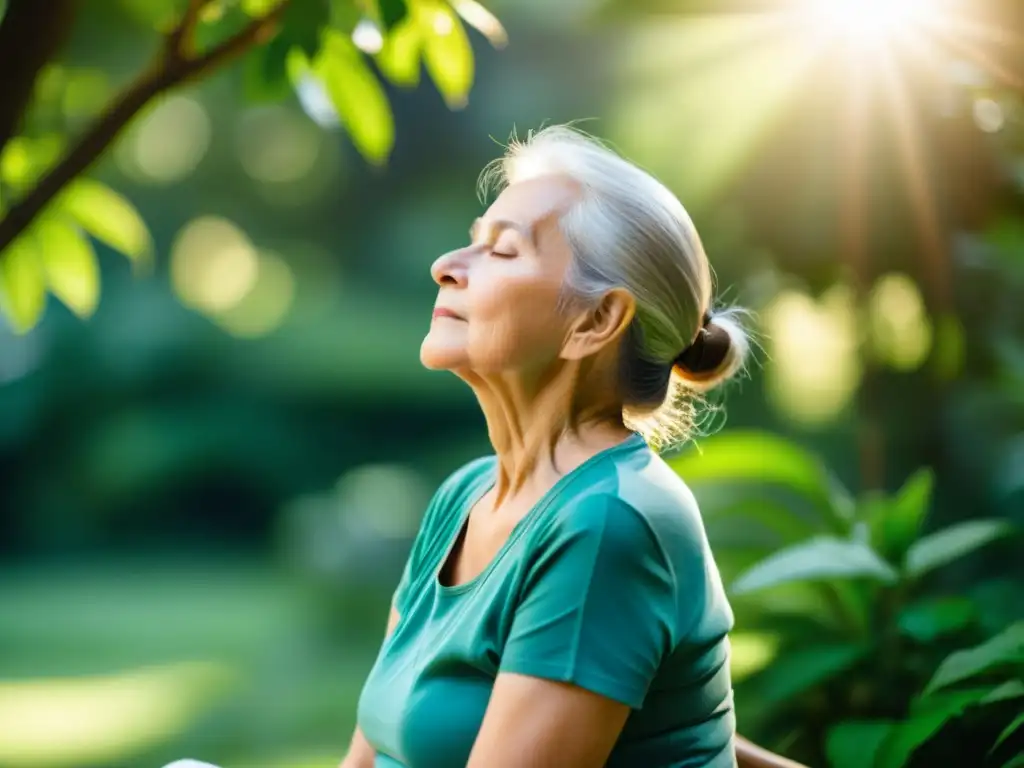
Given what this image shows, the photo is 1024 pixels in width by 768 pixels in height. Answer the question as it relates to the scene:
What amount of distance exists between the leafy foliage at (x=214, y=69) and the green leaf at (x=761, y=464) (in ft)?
3.02

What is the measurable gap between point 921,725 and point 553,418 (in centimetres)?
82


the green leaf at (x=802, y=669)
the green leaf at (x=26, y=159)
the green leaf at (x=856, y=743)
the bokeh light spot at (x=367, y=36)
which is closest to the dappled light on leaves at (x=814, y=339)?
the green leaf at (x=802, y=669)

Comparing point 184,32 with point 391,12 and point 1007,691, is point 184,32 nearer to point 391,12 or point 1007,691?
point 391,12

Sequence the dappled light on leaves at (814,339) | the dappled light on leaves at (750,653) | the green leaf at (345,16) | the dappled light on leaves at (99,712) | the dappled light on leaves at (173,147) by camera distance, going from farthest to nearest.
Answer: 1. the dappled light on leaves at (173,147)
2. the dappled light on leaves at (99,712)
3. the dappled light on leaves at (814,339)
4. the dappled light on leaves at (750,653)
5. the green leaf at (345,16)

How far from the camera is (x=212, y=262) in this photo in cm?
1128

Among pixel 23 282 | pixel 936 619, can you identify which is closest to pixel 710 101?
pixel 936 619

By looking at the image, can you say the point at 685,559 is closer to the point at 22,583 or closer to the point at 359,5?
the point at 359,5

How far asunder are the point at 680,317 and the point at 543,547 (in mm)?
309

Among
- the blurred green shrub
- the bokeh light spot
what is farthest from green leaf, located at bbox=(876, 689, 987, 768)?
the bokeh light spot

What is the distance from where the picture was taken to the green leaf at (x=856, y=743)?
1.74 m

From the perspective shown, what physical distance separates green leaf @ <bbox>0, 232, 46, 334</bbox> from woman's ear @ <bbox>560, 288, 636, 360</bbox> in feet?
2.94

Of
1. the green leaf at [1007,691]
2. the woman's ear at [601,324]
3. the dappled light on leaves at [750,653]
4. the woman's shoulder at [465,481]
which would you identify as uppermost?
the woman's ear at [601,324]

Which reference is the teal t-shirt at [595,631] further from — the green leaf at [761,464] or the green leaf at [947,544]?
the green leaf at [761,464]

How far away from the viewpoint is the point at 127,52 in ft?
24.6
